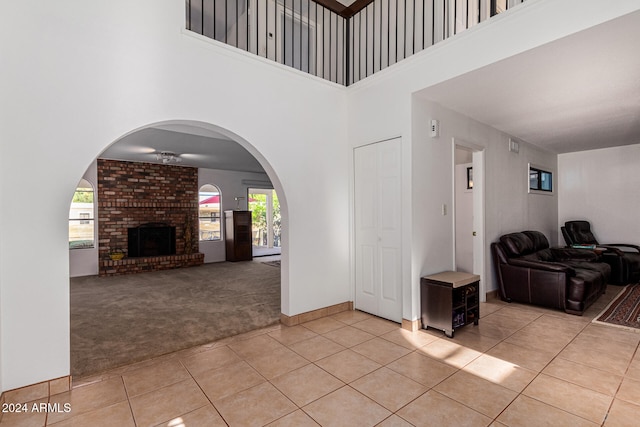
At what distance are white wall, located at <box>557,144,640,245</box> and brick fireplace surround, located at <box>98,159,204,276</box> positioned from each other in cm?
859

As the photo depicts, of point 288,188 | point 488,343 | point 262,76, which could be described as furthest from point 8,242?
point 488,343

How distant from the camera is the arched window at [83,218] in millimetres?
6688

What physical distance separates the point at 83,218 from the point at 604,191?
1091cm

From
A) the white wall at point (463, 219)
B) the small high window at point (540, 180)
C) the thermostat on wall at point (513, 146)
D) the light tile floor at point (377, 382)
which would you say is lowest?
the light tile floor at point (377, 382)

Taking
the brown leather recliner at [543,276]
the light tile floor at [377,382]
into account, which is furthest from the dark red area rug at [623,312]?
the light tile floor at [377,382]

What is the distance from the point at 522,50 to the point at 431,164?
1369 millimetres

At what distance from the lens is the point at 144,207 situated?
7348 millimetres

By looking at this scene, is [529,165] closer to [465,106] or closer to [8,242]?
[465,106]

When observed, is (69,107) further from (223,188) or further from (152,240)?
(223,188)

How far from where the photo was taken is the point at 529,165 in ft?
18.4

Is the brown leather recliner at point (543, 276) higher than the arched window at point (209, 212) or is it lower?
lower

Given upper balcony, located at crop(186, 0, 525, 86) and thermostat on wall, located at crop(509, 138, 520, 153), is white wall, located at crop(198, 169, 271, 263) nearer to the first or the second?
upper balcony, located at crop(186, 0, 525, 86)

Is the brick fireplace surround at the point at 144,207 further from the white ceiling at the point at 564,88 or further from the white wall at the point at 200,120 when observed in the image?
the white ceiling at the point at 564,88

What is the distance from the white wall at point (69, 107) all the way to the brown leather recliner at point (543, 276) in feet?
11.1
